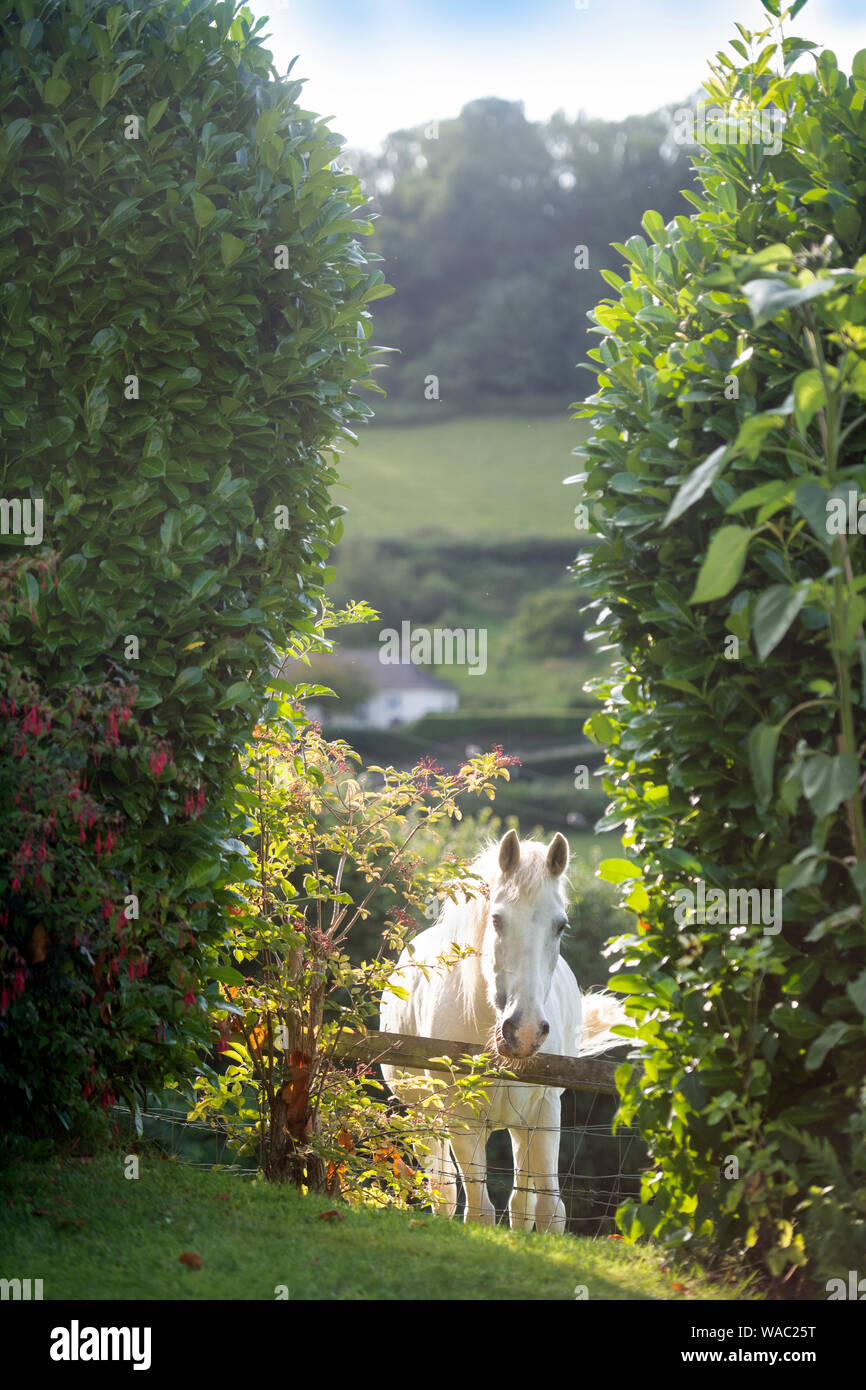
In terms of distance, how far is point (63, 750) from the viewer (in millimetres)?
3096

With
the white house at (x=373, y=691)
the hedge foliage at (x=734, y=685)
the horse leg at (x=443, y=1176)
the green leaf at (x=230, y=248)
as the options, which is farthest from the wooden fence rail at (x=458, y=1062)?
the white house at (x=373, y=691)

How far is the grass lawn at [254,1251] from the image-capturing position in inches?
111

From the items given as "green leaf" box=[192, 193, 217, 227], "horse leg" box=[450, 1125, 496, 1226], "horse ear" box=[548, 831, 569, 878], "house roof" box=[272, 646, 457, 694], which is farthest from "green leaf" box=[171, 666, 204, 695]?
"house roof" box=[272, 646, 457, 694]

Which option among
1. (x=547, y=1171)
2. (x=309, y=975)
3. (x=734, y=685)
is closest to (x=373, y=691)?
(x=547, y=1171)

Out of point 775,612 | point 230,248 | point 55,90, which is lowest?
point 775,612

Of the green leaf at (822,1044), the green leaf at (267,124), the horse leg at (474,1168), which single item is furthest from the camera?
the horse leg at (474,1168)

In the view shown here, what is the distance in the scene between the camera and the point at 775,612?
224 centimetres

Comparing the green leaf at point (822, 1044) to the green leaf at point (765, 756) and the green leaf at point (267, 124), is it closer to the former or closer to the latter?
the green leaf at point (765, 756)

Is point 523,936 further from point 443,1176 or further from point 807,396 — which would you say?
point 807,396

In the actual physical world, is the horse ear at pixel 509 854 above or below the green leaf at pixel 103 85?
below

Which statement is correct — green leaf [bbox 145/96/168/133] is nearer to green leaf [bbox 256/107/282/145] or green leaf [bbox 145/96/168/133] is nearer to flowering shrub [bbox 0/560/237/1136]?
green leaf [bbox 256/107/282/145]

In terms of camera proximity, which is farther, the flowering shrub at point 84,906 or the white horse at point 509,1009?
the white horse at point 509,1009

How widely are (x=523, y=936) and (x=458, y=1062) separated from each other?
0.78 m

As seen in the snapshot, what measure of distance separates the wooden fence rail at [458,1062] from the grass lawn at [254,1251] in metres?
0.81
